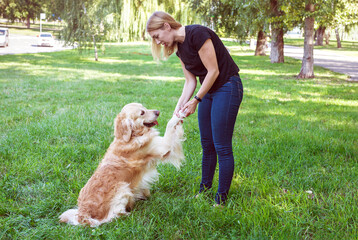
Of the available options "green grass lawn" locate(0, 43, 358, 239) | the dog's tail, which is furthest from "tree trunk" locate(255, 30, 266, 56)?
the dog's tail

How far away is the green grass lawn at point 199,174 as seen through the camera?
115 inches

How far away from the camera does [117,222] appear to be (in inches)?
121

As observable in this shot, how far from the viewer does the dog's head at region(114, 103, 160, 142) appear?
138 inches

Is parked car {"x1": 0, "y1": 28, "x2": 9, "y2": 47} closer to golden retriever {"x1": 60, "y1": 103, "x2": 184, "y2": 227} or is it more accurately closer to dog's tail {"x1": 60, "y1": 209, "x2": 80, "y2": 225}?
golden retriever {"x1": 60, "y1": 103, "x2": 184, "y2": 227}

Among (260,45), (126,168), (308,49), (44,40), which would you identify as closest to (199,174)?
(126,168)

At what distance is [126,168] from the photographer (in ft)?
11.1

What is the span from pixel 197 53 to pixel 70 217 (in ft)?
7.09

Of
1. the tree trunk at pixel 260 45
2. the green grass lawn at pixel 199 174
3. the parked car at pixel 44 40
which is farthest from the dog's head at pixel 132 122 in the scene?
the parked car at pixel 44 40

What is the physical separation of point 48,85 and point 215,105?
31.5 feet

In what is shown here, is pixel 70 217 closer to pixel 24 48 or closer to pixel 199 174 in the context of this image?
pixel 199 174

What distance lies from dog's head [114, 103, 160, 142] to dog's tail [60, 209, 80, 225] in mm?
953

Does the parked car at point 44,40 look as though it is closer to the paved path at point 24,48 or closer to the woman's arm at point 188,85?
the paved path at point 24,48

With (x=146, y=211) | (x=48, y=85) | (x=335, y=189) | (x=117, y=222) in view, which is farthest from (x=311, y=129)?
(x=48, y=85)

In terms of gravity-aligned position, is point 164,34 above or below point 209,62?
above
